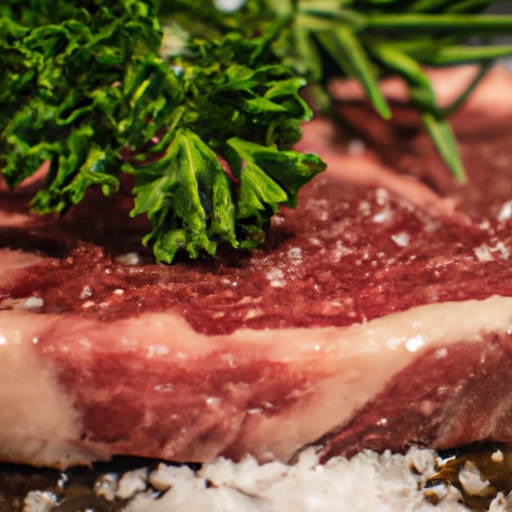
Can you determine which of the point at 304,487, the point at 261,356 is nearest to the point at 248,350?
the point at 261,356

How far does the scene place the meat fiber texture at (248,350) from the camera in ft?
2.74

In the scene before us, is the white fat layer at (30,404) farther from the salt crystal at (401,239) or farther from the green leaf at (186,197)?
the salt crystal at (401,239)

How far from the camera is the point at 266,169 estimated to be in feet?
3.19

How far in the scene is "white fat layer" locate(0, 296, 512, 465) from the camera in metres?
0.83

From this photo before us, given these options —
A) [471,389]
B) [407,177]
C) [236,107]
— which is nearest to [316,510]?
[471,389]

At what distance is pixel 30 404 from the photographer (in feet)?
2.73

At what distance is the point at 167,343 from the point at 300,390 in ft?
0.73

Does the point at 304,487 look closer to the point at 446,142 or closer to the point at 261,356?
the point at 261,356

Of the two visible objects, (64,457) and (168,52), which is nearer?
(64,457)

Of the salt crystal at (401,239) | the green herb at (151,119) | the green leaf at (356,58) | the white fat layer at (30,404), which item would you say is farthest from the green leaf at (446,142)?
the white fat layer at (30,404)

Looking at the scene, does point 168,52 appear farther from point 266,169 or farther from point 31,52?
point 266,169

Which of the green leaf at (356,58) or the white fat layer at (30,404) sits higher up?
the green leaf at (356,58)

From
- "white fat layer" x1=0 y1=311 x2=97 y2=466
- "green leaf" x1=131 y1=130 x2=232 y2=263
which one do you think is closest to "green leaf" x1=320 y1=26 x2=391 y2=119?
"green leaf" x1=131 y1=130 x2=232 y2=263

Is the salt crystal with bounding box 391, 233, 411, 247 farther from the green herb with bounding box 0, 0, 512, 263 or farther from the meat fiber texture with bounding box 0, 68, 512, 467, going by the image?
the green herb with bounding box 0, 0, 512, 263
